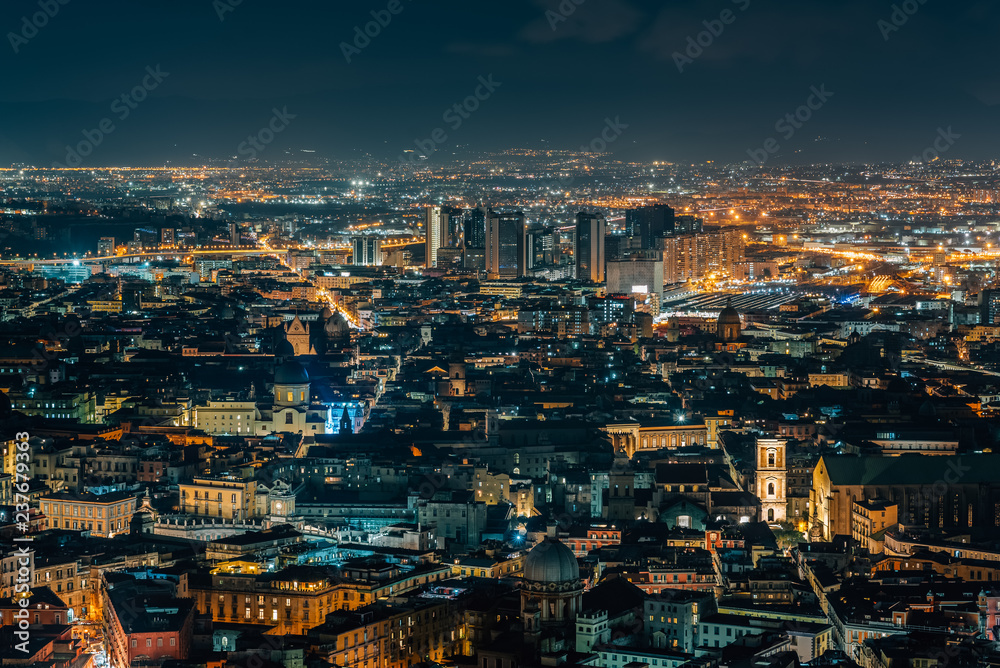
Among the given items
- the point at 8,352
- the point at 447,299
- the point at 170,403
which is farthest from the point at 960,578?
the point at 447,299

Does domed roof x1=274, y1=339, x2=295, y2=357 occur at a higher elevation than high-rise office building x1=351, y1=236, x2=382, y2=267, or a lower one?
lower

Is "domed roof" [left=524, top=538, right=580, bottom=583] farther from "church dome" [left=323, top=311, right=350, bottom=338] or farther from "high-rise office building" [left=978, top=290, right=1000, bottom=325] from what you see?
"high-rise office building" [left=978, top=290, right=1000, bottom=325]

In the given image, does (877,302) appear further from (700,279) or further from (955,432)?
(955,432)

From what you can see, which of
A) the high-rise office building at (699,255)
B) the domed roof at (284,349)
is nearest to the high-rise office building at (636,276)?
the high-rise office building at (699,255)

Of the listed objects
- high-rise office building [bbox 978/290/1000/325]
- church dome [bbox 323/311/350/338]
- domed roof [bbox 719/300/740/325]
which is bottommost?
church dome [bbox 323/311/350/338]

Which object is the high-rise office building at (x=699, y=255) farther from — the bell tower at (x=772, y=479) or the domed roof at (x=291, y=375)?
the bell tower at (x=772, y=479)

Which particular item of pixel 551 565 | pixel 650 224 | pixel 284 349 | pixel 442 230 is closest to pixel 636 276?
pixel 650 224

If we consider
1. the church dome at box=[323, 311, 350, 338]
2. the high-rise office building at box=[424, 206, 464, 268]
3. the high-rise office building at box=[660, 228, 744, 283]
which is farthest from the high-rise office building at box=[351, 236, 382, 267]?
the church dome at box=[323, 311, 350, 338]
